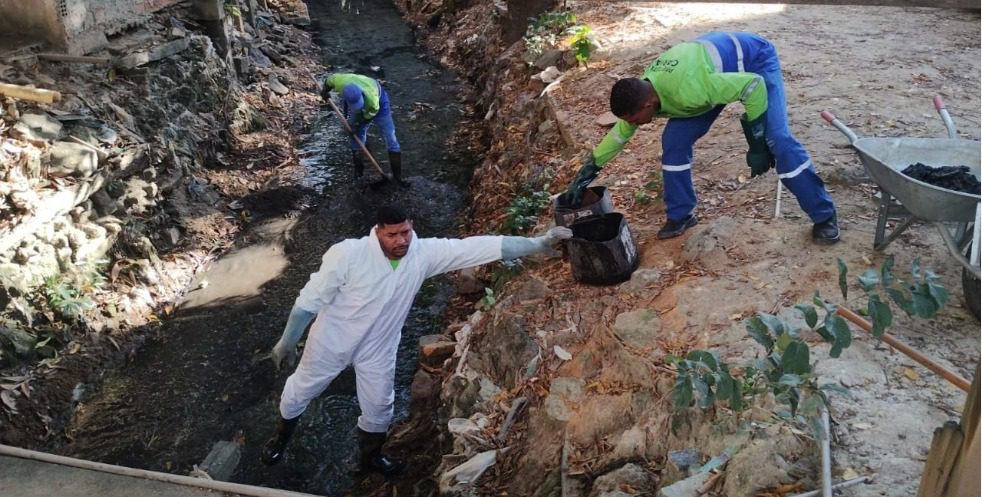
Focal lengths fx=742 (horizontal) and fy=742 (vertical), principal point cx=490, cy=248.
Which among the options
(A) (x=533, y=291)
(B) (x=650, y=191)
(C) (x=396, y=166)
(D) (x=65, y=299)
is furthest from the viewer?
(C) (x=396, y=166)

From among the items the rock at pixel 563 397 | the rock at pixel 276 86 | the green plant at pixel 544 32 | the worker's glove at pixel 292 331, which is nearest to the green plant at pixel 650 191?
the rock at pixel 563 397

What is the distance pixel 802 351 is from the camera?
9.46 feet

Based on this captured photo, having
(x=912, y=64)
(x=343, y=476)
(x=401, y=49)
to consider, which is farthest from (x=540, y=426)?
(x=401, y=49)

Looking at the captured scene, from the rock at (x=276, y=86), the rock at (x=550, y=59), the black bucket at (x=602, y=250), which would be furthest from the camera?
the rock at (x=276, y=86)

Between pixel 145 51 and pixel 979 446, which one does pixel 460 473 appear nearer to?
pixel 979 446

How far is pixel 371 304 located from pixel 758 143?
2.58m

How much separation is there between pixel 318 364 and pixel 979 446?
3.69 m

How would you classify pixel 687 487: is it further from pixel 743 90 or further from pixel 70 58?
pixel 70 58

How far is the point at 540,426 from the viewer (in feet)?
14.5

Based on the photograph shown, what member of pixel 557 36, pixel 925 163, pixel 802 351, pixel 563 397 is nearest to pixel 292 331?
pixel 563 397

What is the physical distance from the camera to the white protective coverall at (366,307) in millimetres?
4539

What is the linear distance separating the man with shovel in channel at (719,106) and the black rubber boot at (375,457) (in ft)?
7.48

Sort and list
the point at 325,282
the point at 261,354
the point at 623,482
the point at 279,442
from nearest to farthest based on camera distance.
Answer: the point at 623,482, the point at 325,282, the point at 279,442, the point at 261,354

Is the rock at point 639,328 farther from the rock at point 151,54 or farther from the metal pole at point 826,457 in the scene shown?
the rock at point 151,54
